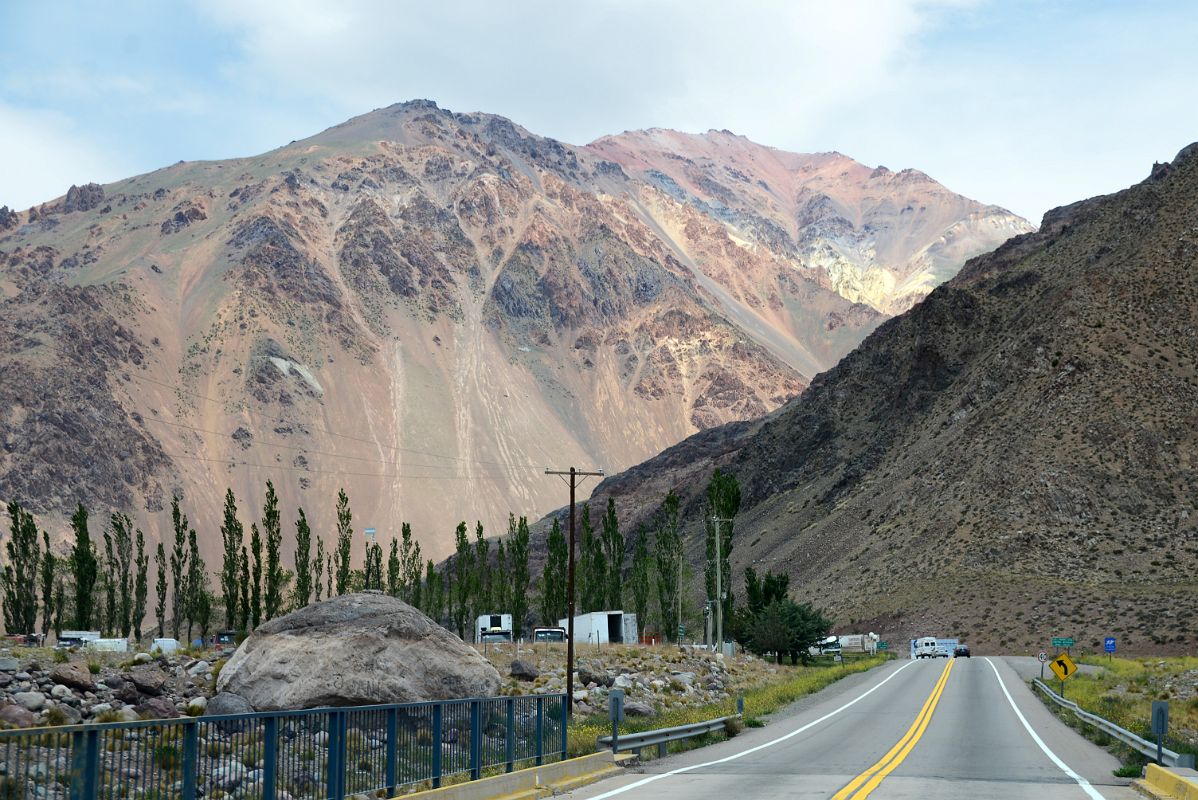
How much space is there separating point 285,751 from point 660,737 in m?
12.7

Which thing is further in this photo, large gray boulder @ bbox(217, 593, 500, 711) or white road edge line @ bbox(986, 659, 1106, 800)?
→ large gray boulder @ bbox(217, 593, 500, 711)

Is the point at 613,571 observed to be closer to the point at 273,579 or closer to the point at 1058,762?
the point at 273,579

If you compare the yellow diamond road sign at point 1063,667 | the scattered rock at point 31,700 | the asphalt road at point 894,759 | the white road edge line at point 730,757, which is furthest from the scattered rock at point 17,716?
the yellow diamond road sign at point 1063,667

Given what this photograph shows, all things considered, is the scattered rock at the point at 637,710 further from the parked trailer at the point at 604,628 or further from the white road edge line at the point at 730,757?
the parked trailer at the point at 604,628

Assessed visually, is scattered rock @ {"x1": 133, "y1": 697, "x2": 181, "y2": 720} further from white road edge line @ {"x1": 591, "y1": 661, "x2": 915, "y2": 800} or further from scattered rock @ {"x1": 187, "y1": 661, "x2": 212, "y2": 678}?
white road edge line @ {"x1": 591, "y1": 661, "x2": 915, "y2": 800}

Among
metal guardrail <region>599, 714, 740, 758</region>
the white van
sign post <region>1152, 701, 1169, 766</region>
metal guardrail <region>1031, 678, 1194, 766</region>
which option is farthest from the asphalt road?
the white van

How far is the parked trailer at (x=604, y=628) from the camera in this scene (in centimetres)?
8312

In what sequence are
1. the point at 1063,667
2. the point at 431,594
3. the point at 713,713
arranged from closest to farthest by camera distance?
the point at 713,713 < the point at 1063,667 < the point at 431,594

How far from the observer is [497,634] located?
96.8 m

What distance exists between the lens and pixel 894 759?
24.4m

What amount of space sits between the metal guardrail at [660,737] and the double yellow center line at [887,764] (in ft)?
15.0

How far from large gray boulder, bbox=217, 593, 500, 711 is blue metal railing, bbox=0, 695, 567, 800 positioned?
36.8 feet

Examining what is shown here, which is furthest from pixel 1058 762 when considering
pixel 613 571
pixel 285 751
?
pixel 613 571

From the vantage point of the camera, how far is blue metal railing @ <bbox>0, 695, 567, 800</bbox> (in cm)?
1097
